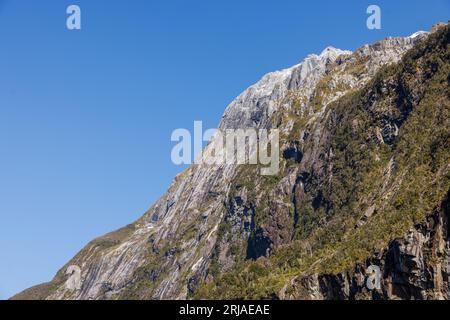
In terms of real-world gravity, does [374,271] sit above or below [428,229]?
below

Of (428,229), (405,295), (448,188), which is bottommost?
(405,295)

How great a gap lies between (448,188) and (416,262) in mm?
23821

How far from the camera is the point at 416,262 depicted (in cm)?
17162
